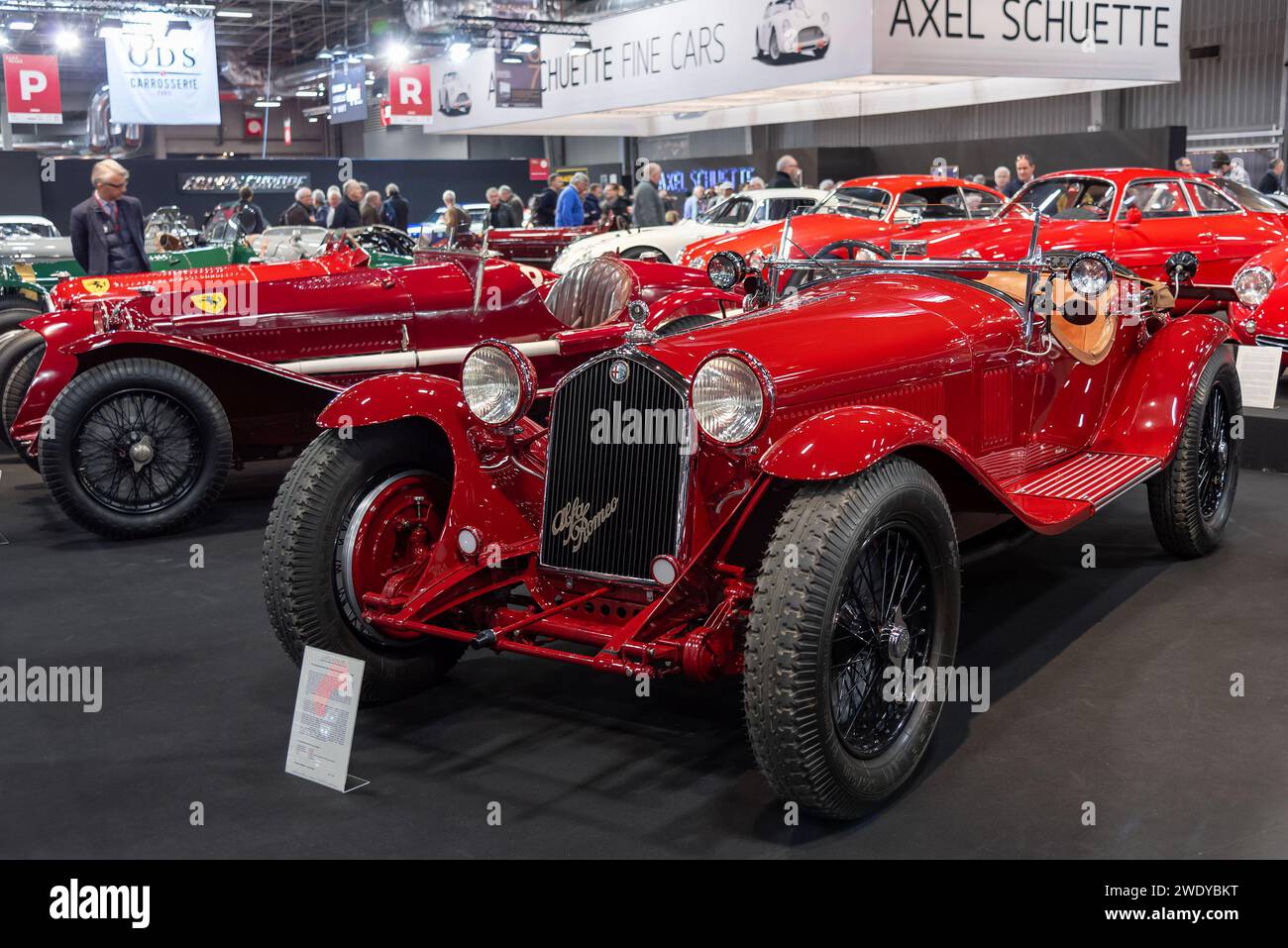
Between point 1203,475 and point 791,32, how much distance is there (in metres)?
11.6

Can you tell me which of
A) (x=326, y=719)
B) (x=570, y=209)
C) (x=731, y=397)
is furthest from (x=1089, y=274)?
(x=570, y=209)

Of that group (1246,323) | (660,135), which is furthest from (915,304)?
(660,135)

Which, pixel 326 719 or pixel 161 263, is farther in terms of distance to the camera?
pixel 161 263

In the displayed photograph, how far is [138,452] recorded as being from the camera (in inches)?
236

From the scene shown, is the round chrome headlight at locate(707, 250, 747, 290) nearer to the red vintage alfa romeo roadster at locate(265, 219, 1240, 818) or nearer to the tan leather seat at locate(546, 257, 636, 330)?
the red vintage alfa romeo roadster at locate(265, 219, 1240, 818)

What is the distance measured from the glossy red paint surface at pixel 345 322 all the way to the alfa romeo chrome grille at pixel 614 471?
8.86 ft

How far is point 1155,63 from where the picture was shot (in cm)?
1595

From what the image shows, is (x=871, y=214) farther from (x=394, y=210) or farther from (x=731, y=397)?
(x=731, y=397)

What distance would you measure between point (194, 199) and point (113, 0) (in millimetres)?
4844

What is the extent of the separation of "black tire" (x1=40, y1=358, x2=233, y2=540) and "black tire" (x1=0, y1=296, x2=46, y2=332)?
10.4 feet

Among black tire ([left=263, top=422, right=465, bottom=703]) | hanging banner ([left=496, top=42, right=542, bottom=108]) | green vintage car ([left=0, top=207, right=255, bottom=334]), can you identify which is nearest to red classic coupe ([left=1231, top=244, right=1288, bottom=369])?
black tire ([left=263, top=422, right=465, bottom=703])

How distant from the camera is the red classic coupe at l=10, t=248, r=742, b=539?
234 inches
